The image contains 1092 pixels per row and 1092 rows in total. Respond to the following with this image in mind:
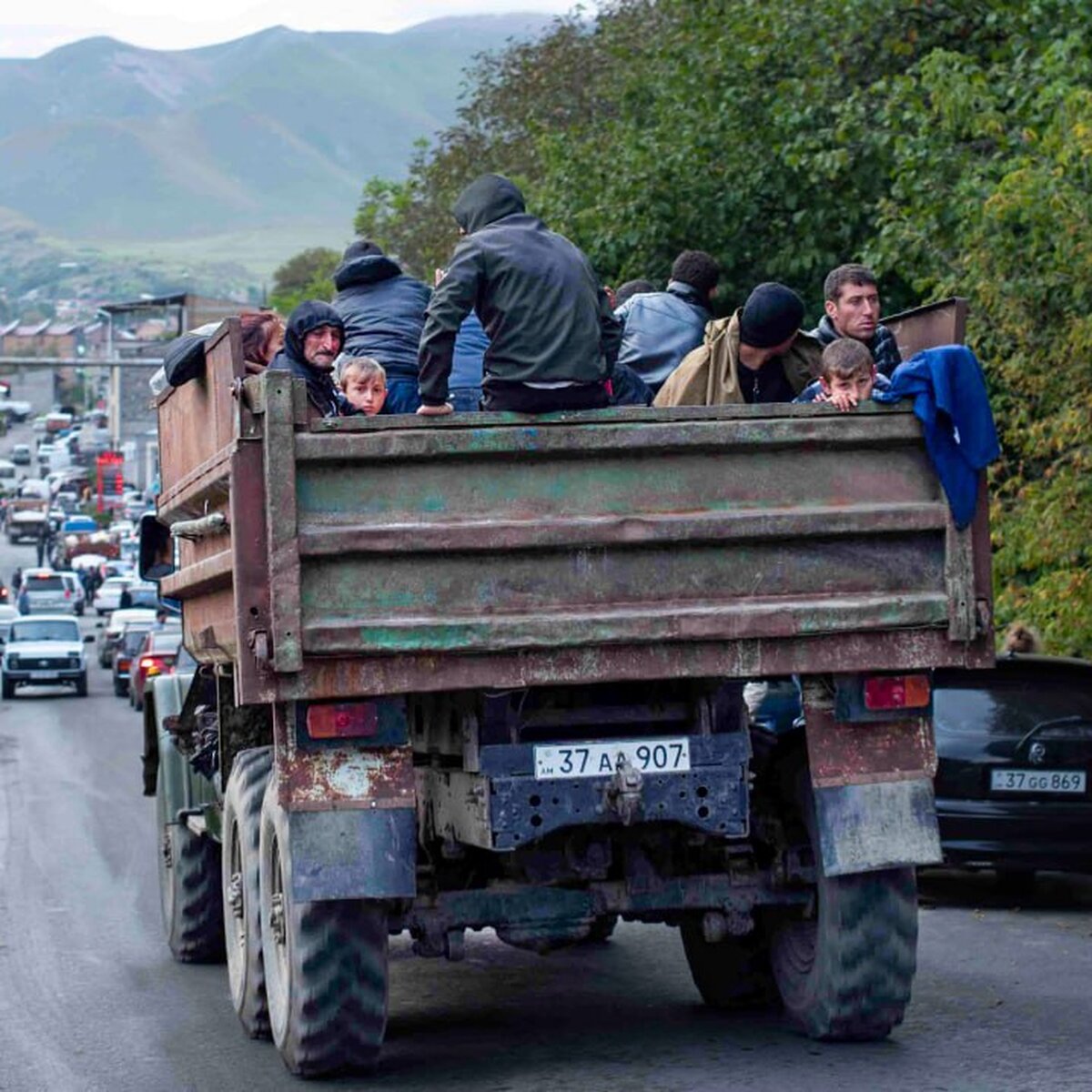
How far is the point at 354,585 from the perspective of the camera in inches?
275

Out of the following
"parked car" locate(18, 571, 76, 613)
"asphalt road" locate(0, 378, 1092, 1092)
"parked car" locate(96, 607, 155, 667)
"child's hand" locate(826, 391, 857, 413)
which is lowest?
"asphalt road" locate(0, 378, 1092, 1092)

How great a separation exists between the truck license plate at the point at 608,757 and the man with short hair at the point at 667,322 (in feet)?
7.26

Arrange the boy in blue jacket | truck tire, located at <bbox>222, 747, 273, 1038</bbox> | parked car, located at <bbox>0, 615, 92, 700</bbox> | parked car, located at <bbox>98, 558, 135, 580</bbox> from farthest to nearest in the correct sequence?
parked car, located at <bbox>98, 558, 135, 580</bbox> < parked car, located at <bbox>0, 615, 92, 700</bbox> < truck tire, located at <bbox>222, 747, 273, 1038</bbox> < the boy in blue jacket

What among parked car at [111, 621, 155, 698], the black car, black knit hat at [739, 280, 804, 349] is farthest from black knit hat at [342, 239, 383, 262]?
parked car at [111, 621, 155, 698]

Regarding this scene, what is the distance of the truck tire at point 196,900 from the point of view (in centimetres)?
1054

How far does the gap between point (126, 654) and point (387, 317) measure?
40.1 m

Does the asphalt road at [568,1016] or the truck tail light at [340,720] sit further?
the asphalt road at [568,1016]

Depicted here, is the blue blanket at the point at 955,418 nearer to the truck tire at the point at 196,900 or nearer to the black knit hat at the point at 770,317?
the black knit hat at the point at 770,317

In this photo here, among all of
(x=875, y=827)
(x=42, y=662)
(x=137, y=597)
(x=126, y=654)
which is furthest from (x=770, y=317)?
(x=137, y=597)

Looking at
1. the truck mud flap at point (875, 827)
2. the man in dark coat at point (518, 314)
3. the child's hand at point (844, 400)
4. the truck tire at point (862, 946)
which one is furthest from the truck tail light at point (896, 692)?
the man in dark coat at point (518, 314)

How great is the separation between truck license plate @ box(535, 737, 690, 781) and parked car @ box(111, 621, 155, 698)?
3931 centimetres

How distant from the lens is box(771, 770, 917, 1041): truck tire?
7.54 metres

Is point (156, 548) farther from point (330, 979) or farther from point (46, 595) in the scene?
point (46, 595)

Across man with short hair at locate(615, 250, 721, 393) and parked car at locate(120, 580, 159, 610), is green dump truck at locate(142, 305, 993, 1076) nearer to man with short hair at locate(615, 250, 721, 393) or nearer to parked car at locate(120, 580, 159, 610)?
man with short hair at locate(615, 250, 721, 393)
